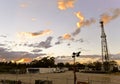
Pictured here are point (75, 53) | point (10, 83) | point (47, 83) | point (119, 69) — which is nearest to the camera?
point (75, 53)

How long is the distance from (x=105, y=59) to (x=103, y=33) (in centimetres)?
1477

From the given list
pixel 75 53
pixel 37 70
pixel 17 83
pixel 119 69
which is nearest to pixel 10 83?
pixel 17 83

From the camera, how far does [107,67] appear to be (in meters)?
146

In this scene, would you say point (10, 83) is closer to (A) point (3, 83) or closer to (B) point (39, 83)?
(A) point (3, 83)

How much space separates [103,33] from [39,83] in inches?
3788

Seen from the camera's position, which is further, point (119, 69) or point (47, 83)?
point (119, 69)

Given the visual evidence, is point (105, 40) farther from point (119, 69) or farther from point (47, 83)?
point (47, 83)

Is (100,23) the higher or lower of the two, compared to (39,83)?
higher

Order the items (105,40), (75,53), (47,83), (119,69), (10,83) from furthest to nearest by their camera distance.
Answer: (119,69) < (105,40) < (10,83) < (47,83) < (75,53)

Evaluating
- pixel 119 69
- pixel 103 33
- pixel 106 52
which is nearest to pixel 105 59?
pixel 106 52

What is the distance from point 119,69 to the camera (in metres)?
178

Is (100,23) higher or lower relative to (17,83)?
higher

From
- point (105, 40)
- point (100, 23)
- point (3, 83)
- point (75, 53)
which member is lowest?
point (3, 83)

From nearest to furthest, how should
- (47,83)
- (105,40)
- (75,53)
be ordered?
(75,53)
(47,83)
(105,40)
